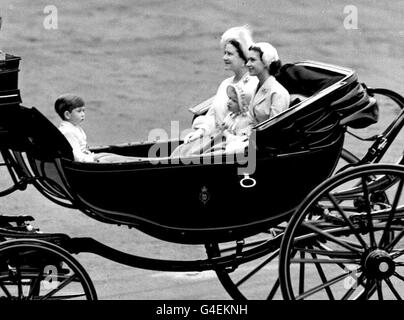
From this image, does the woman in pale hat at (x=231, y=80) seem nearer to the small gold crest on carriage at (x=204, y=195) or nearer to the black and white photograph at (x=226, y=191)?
the black and white photograph at (x=226, y=191)

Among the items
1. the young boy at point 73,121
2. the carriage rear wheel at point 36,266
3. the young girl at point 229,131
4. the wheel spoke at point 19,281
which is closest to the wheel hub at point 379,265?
the young girl at point 229,131

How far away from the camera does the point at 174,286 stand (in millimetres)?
7480

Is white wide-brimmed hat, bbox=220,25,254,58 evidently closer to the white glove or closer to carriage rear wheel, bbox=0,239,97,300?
the white glove

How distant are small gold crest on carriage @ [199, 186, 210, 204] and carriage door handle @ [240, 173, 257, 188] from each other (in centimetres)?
16

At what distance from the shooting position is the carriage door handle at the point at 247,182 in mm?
6004

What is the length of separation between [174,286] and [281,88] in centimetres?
163

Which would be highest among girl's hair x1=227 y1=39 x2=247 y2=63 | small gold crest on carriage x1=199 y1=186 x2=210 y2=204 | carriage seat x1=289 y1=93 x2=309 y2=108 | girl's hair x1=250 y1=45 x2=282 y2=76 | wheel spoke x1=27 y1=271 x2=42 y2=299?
girl's hair x1=227 y1=39 x2=247 y2=63

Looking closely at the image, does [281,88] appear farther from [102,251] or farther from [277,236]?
[102,251]

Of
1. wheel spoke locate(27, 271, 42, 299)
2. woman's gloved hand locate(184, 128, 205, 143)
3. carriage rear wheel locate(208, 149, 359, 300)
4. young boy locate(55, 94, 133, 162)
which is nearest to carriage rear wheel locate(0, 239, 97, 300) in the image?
wheel spoke locate(27, 271, 42, 299)

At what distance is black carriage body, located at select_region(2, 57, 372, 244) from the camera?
5.90 meters

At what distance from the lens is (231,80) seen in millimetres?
6727

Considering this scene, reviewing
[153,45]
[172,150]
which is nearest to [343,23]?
[153,45]
